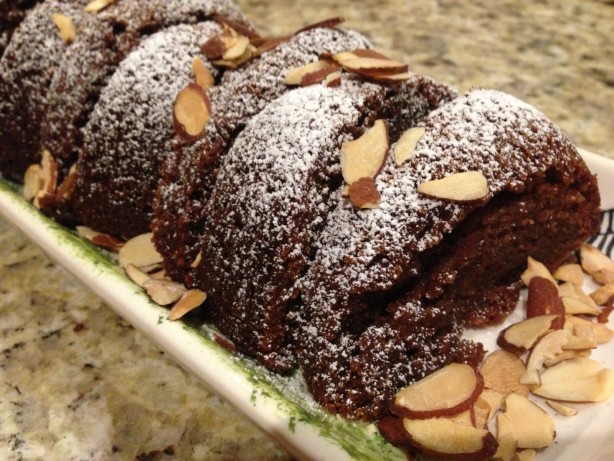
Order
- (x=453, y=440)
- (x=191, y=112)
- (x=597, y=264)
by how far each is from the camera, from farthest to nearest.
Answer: (x=597, y=264) → (x=191, y=112) → (x=453, y=440)

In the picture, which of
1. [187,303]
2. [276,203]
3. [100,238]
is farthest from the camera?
[100,238]

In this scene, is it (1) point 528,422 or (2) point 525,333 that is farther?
(2) point 525,333

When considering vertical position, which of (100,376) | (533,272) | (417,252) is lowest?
(100,376)

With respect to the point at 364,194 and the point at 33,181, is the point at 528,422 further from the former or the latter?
the point at 33,181

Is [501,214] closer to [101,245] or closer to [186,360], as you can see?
[186,360]

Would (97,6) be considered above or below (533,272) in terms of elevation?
above

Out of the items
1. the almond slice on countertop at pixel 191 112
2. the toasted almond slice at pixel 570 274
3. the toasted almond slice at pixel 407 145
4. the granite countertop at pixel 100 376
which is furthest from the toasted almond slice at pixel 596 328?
the almond slice on countertop at pixel 191 112

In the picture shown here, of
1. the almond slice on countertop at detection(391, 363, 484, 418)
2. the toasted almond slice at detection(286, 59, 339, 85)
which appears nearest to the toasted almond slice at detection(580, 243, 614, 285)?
the almond slice on countertop at detection(391, 363, 484, 418)

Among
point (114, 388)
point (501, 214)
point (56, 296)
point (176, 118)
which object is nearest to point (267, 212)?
point (176, 118)

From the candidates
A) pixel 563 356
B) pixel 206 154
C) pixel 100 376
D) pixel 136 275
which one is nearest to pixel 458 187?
pixel 563 356
